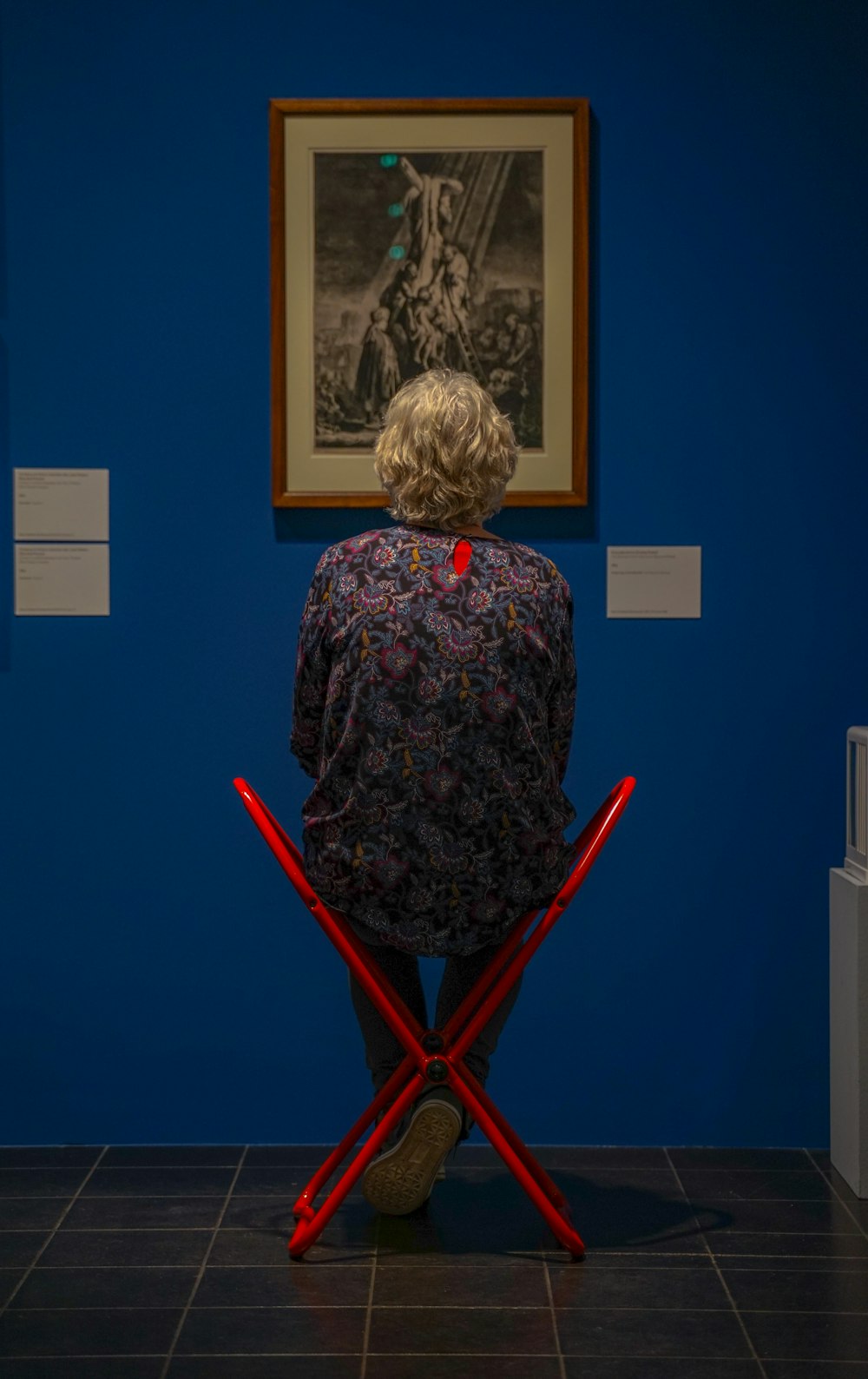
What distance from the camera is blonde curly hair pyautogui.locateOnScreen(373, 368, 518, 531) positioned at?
8.63 ft

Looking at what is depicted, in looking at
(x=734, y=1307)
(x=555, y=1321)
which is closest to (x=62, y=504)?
(x=555, y=1321)

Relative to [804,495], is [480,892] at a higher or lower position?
lower

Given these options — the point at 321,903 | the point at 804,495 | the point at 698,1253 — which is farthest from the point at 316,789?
the point at 804,495

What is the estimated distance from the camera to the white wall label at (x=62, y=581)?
329 cm

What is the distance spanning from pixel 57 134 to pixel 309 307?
2.01 ft

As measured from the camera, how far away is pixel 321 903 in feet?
8.75

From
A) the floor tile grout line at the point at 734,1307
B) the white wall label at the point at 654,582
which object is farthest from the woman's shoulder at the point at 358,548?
the floor tile grout line at the point at 734,1307

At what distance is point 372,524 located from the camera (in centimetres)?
330

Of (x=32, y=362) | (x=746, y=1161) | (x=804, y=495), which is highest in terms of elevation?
(x=32, y=362)

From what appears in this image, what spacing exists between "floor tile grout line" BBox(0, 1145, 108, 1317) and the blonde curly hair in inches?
54.4

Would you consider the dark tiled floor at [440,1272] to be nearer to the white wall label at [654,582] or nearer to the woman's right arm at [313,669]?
the woman's right arm at [313,669]

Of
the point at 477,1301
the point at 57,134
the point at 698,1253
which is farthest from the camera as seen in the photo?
the point at 57,134

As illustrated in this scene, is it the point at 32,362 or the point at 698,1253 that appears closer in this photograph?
the point at 698,1253

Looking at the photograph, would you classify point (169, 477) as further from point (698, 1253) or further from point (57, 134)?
point (698, 1253)
